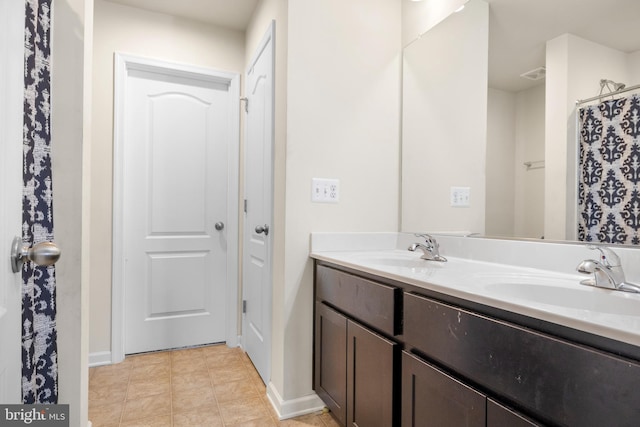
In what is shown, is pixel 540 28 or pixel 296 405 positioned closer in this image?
pixel 540 28

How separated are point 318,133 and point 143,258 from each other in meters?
1.65

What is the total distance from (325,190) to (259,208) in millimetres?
568

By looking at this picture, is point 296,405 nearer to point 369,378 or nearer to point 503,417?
point 369,378

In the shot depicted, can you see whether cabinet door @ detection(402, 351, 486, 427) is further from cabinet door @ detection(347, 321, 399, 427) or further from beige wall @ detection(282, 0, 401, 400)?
beige wall @ detection(282, 0, 401, 400)

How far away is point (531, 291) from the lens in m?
1.08

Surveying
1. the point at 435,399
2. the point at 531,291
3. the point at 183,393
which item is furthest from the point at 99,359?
the point at 531,291

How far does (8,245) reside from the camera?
0.63 meters

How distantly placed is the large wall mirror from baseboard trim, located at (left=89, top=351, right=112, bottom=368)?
7.12 ft

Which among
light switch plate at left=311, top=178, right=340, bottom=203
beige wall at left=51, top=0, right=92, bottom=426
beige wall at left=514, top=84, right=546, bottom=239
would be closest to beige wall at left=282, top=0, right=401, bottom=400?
light switch plate at left=311, top=178, right=340, bottom=203

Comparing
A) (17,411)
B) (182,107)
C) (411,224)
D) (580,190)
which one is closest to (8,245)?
(17,411)

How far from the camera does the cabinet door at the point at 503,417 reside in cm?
74

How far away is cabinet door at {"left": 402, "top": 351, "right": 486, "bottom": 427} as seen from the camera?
870 millimetres

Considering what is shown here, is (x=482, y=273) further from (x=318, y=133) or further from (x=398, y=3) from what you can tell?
(x=398, y=3)

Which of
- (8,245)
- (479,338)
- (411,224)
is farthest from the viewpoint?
(411,224)
